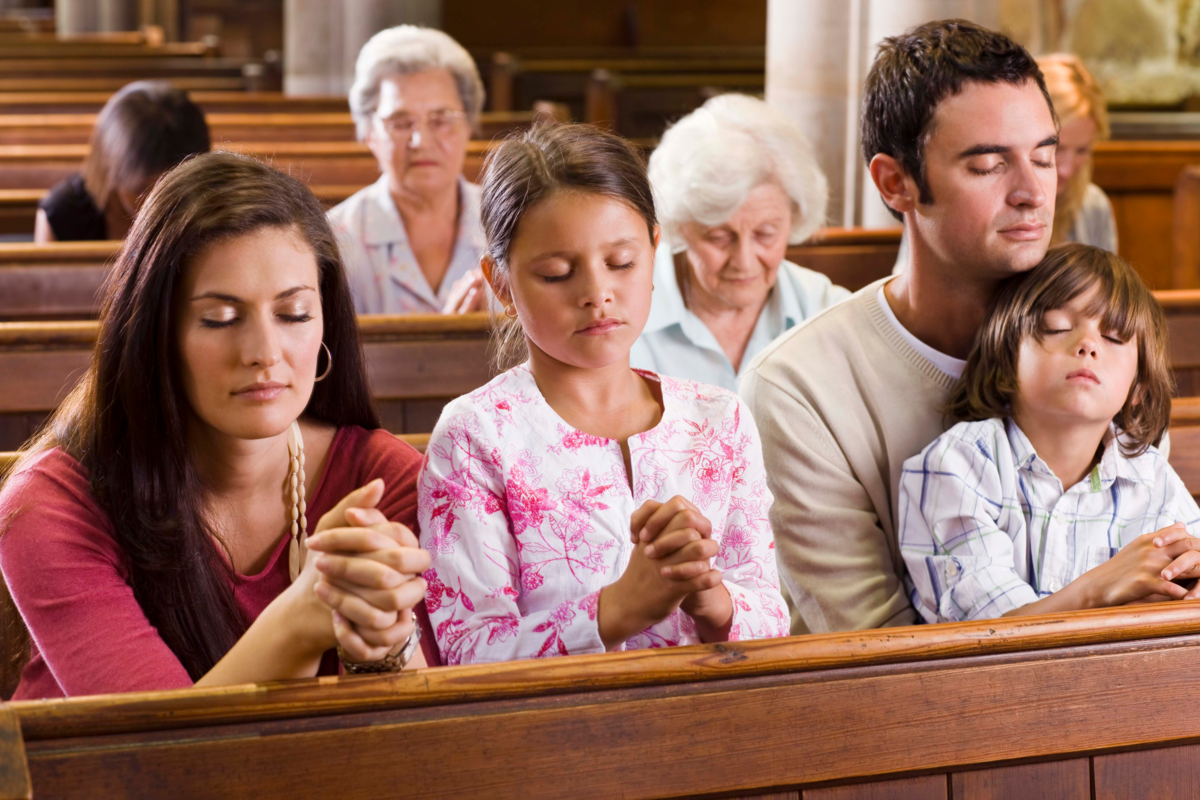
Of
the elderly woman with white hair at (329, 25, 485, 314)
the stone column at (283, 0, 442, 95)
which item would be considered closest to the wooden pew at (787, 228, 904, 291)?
the elderly woman with white hair at (329, 25, 485, 314)

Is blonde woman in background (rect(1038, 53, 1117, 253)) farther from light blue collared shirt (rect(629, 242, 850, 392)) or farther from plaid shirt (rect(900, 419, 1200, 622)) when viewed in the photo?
plaid shirt (rect(900, 419, 1200, 622))

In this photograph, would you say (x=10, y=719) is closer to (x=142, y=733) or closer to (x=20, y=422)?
(x=142, y=733)

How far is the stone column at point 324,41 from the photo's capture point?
9.48 meters

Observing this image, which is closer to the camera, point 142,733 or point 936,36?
point 142,733

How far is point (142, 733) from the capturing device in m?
1.16

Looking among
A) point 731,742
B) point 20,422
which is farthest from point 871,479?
point 20,422

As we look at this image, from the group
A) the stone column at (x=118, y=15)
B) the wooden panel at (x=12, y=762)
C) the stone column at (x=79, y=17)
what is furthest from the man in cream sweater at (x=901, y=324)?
the stone column at (x=79, y=17)

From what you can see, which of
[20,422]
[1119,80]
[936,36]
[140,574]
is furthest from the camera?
[1119,80]

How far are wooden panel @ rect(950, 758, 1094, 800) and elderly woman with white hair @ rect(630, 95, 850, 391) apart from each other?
57.7 inches

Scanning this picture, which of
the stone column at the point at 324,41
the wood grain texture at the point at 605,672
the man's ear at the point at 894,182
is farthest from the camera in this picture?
the stone column at the point at 324,41

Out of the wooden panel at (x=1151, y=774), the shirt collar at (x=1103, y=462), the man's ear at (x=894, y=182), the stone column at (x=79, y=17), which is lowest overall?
the wooden panel at (x=1151, y=774)

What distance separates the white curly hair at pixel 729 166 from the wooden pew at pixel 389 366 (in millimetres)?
521

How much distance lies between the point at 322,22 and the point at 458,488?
874 centimetres

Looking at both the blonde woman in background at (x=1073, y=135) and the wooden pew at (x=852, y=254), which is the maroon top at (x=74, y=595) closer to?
the wooden pew at (x=852, y=254)
